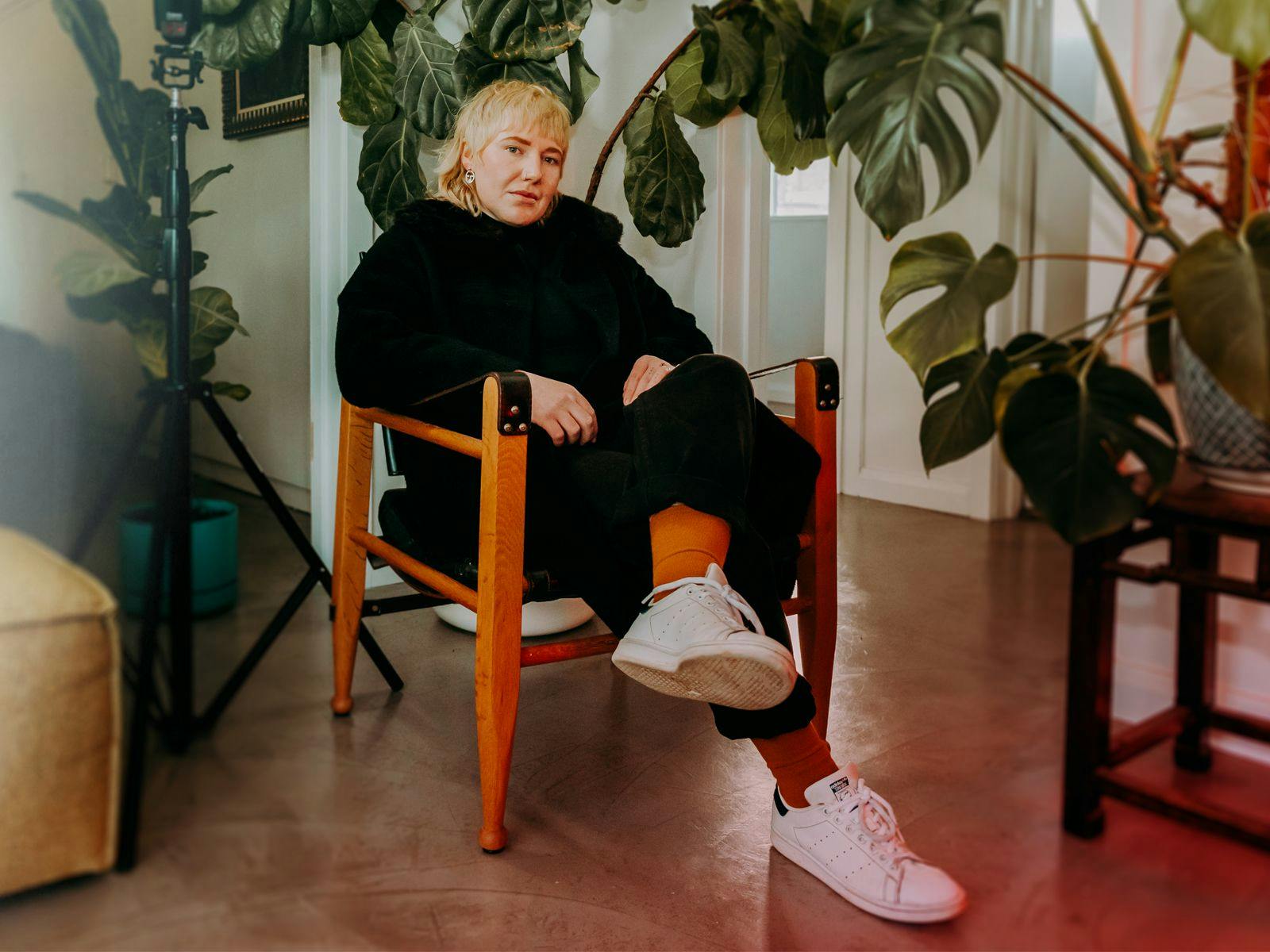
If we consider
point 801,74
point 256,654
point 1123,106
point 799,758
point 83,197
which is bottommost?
point 799,758

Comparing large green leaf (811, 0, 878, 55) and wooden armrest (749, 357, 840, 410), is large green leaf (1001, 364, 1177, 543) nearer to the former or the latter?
wooden armrest (749, 357, 840, 410)

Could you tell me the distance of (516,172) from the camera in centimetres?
138

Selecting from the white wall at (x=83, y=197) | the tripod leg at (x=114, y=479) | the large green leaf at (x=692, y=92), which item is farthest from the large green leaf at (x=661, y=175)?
the tripod leg at (x=114, y=479)

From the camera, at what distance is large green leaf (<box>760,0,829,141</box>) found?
1333 mm

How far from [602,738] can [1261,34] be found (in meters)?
1.07

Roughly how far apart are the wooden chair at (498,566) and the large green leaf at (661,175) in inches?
20.4

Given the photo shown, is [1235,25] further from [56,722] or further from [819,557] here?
→ [56,722]

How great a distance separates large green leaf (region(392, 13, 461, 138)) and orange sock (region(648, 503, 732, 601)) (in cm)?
85

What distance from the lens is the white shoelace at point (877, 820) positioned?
1007 mm

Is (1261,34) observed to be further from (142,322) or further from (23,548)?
(23,548)

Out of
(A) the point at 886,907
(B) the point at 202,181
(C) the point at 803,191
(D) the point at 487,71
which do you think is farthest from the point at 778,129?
(A) the point at 886,907

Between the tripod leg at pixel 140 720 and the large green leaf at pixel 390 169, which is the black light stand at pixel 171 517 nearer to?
the tripod leg at pixel 140 720

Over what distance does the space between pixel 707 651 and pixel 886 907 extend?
1.04ft

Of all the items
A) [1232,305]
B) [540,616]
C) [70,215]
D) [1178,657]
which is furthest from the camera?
[540,616]
